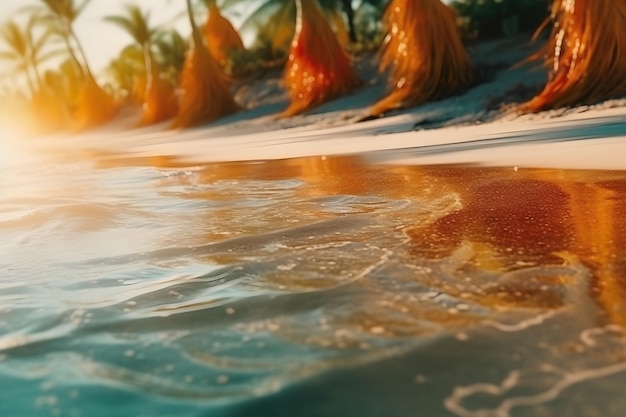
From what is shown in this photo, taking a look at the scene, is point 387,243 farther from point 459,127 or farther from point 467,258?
point 459,127

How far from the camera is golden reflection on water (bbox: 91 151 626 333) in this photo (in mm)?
2365

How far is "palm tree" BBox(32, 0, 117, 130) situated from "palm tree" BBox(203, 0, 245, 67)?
23.5 feet

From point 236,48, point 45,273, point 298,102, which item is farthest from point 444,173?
point 236,48

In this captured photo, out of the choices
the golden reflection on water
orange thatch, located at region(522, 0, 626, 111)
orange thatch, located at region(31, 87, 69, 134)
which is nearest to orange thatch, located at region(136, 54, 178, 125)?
orange thatch, located at region(522, 0, 626, 111)

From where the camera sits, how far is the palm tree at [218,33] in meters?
29.3

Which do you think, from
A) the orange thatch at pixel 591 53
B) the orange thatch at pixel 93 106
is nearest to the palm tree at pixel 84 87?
the orange thatch at pixel 93 106

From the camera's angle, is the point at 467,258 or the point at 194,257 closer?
the point at 467,258

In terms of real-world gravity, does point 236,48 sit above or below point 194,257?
above

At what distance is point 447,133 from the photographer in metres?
9.88

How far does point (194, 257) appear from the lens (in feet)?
11.4

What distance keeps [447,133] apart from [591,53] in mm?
2373

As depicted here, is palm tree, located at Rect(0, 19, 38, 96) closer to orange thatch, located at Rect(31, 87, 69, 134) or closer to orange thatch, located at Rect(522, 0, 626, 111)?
orange thatch, located at Rect(31, 87, 69, 134)

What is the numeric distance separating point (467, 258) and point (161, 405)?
5.08 feet

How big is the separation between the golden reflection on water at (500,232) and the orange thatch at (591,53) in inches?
189
